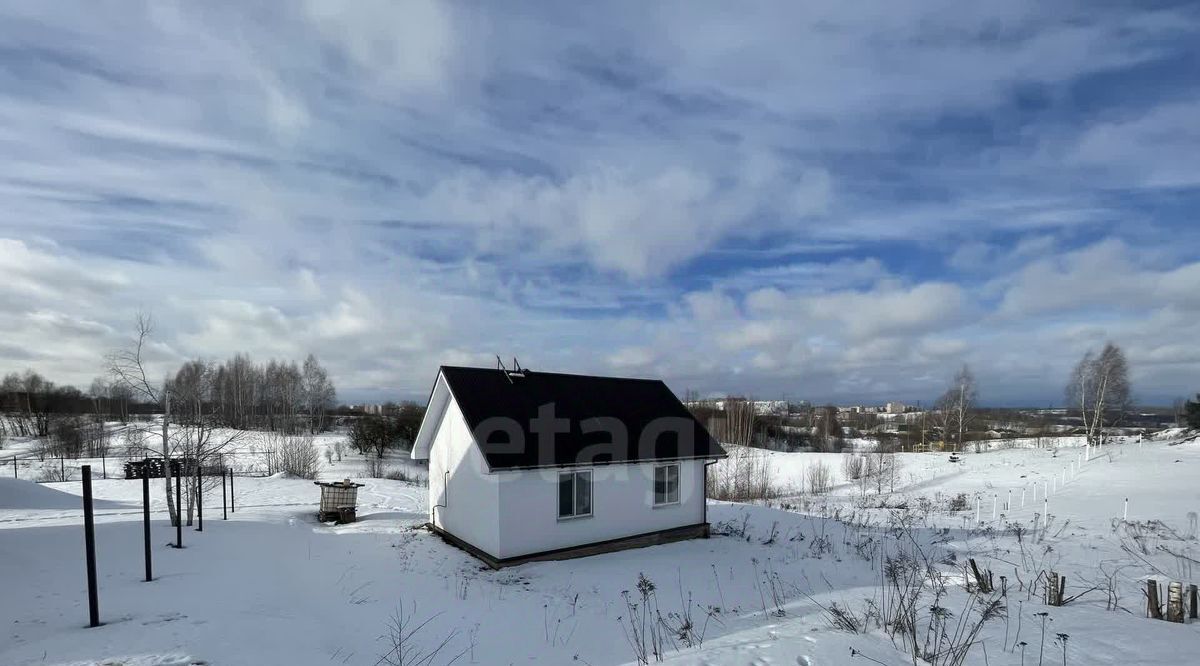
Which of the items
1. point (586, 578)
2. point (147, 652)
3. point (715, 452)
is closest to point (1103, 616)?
point (586, 578)

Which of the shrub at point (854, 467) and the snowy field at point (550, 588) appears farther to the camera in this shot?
the shrub at point (854, 467)

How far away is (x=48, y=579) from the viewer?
8719mm

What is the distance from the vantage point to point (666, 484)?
15.0m

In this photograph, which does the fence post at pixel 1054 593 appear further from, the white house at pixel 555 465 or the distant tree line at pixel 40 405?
the distant tree line at pixel 40 405

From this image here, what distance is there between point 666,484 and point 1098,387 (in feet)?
150

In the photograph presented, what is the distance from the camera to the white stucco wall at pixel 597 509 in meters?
12.1

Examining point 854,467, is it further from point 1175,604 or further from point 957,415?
point 1175,604

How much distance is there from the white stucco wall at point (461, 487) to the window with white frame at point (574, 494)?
173cm

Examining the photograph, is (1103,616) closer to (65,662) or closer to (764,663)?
(764,663)

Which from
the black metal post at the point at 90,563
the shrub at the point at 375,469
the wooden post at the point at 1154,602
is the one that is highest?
the black metal post at the point at 90,563

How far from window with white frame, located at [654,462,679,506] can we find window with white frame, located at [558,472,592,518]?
2.31 metres

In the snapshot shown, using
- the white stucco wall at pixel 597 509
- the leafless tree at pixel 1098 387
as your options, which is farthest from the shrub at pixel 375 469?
the leafless tree at pixel 1098 387

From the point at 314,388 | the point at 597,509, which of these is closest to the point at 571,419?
the point at 597,509

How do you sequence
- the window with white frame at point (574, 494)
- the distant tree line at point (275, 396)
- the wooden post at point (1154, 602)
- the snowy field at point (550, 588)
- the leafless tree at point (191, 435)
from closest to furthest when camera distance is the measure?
the snowy field at point (550, 588)
the wooden post at point (1154, 602)
the window with white frame at point (574, 494)
the leafless tree at point (191, 435)
the distant tree line at point (275, 396)
